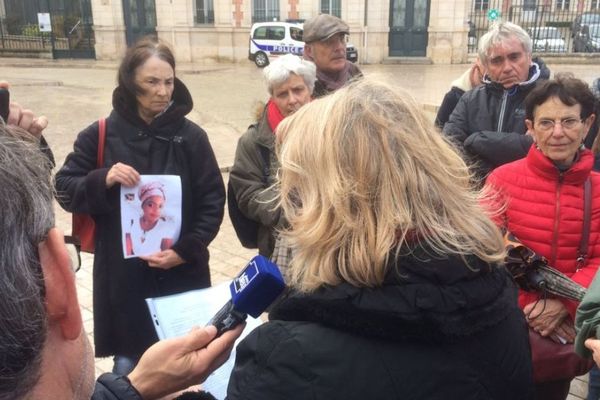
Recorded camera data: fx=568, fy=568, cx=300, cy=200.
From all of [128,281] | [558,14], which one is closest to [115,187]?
[128,281]

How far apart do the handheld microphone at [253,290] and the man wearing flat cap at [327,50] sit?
7.89ft

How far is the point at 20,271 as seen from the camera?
3.18 feet

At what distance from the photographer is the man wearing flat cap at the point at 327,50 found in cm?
371

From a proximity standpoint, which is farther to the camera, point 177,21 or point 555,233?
point 177,21

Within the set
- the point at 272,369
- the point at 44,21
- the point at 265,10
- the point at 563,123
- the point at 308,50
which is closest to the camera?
the point at 272,369

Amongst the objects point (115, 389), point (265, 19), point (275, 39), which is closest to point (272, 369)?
point (115, 389)

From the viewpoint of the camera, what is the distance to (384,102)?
151cm

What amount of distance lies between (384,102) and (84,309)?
364cm

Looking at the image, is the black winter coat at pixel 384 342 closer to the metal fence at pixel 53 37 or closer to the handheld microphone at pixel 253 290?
the handheld microphone at pixel 253 290

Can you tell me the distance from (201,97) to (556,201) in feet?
44.2

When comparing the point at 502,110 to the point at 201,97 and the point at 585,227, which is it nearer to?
the point at 585,227

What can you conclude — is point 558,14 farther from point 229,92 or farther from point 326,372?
point 326,372

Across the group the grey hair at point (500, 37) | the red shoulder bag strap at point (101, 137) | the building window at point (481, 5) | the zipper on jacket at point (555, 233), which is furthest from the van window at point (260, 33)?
the zipper on jacket at point (555, 233)

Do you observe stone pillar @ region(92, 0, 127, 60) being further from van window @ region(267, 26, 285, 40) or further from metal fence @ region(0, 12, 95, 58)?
van window @ region(267, 26, 285, 40)
